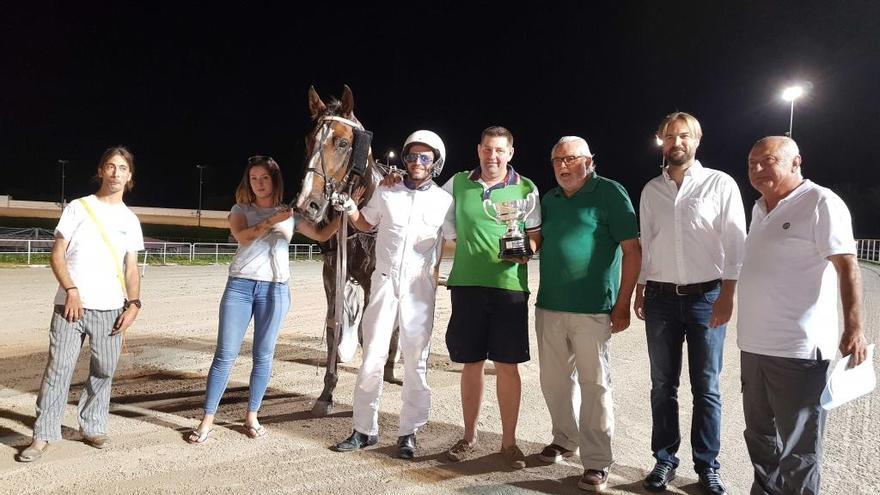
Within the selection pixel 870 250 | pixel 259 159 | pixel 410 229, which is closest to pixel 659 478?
pixel 410 229

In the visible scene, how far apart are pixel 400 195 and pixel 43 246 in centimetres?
2092

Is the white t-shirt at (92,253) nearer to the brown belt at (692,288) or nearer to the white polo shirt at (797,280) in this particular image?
the brown belt at (692,288)

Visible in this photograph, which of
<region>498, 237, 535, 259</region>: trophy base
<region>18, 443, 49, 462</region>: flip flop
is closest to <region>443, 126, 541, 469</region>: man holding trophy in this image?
<region>498, 237, 535, 259</region>: trophy base

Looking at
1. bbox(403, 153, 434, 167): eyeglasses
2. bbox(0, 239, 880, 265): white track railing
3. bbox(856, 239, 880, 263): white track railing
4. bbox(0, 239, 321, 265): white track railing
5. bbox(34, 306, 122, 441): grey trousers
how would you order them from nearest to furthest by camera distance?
bbox(34, 306, 122, 441): grey trousers
bbox(403, 153, 434, 167): eyeglasses
bbox(0, 239, 321, 265): white track railing
bbox(0, 239, 880, 265): white track railing
bbox(856, 239, 880, 263): white track railing

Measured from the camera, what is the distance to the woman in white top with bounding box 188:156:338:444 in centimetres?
384

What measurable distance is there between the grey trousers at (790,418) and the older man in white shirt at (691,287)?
36 cm

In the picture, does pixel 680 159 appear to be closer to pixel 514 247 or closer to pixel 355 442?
pixel 514 247

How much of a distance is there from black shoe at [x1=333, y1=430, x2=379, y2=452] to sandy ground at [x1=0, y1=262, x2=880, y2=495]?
9 centimetres

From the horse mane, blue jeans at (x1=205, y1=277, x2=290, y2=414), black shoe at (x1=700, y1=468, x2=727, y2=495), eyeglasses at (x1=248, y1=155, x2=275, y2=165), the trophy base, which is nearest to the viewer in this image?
black shoe at (x1=700, y1=468, x2=727, y2=495)

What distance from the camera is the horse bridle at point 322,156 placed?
3.89 meters

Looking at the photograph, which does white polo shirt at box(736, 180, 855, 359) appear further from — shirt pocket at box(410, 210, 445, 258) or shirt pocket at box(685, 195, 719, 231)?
shirt pocket at box(410, 210, 445, 258)

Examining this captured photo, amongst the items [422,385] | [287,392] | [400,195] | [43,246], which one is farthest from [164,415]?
[43,246]

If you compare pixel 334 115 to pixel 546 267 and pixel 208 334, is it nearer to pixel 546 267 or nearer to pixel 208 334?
pixel 546 267

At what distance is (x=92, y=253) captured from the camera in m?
3.51
